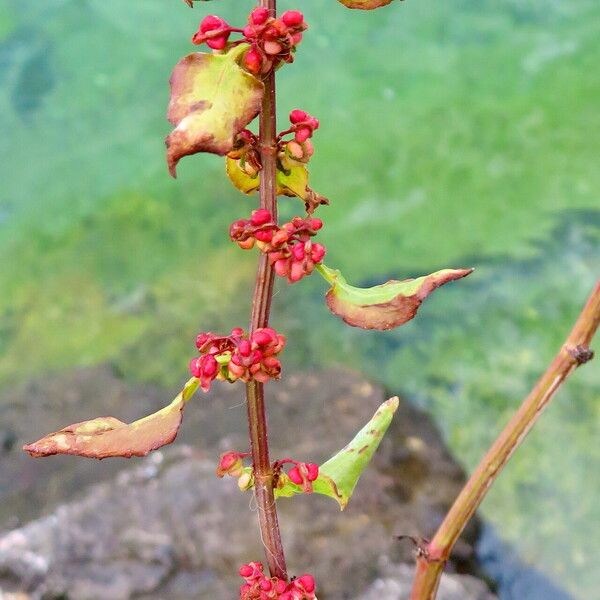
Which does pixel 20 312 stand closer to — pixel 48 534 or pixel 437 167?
pixel 48 534

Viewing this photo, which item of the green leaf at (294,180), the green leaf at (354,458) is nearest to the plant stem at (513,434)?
the green leaf at (354,458)

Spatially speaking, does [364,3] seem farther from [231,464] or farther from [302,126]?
[231,464]

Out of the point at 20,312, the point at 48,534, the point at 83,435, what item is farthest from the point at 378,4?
the point at 20,312

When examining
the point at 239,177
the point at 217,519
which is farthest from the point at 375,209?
the point at 239,177

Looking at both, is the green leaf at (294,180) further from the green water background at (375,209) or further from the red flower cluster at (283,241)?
the green water background at (375,209)

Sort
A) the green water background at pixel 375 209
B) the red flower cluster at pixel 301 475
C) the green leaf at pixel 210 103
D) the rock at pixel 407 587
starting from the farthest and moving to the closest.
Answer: the green water background at pixel 375 209, the rock at pixel 407 587, the red flower cluster at pixel 301 475, the green leaf at pixel 210 103

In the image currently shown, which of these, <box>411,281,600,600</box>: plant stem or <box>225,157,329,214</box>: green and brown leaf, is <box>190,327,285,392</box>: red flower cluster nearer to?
<box>225,157,329,214</box>: green and brown leaf
